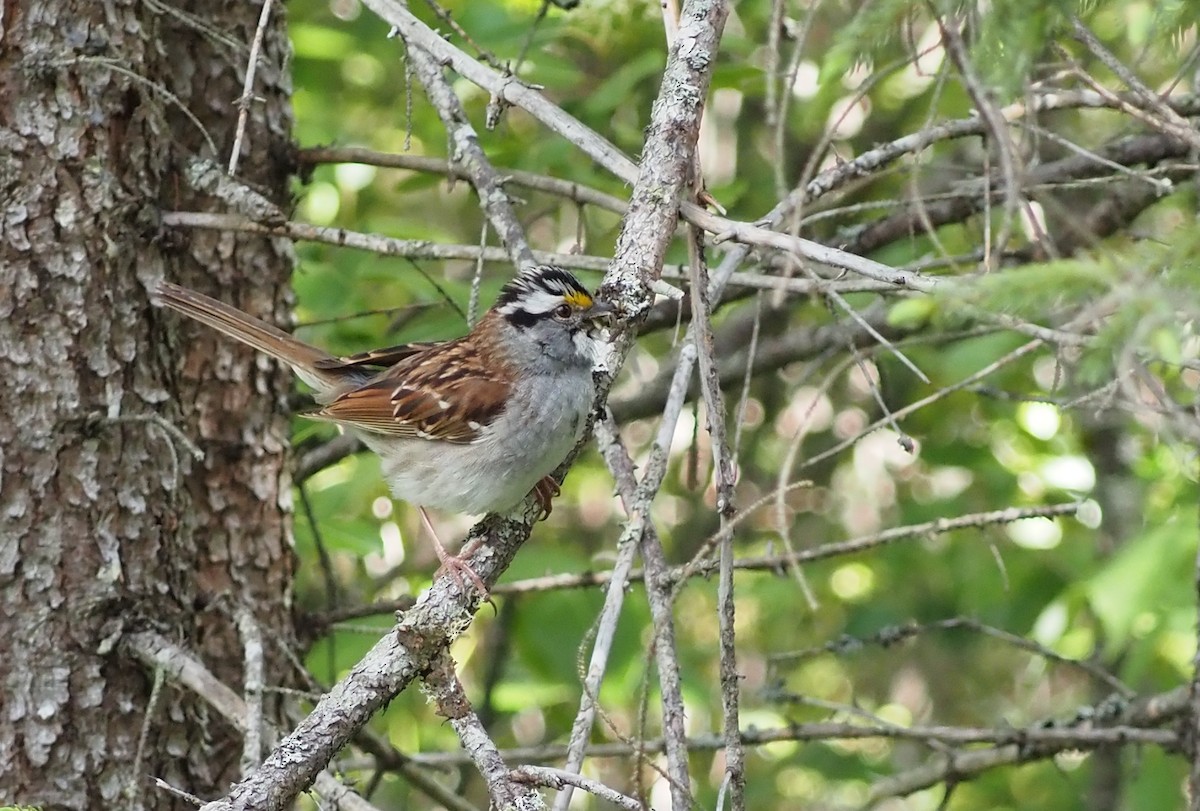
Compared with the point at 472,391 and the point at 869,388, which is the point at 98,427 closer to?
the point at 472,391

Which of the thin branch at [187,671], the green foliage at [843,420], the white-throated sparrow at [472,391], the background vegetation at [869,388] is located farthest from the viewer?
the white-throated sparrow at [472,391]

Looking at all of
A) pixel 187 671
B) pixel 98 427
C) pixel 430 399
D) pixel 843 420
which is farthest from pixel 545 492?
pixel 843 420

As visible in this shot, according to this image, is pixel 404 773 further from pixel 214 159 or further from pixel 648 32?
pixel 648 32

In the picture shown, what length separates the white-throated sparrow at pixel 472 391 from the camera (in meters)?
3.78

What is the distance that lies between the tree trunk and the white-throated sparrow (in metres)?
0.25

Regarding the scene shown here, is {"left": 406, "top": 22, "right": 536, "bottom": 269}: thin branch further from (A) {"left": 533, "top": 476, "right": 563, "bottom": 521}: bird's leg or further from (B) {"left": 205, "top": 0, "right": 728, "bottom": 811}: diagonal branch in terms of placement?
(A) {"left": 533, "top": 476, "right": 563, "bottom": 521}: bird's leg

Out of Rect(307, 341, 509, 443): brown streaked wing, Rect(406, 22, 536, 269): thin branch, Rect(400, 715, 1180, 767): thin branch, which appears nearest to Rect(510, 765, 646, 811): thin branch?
Rect(406, 22, 536, 269): thin branch

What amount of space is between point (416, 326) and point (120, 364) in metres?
1.32

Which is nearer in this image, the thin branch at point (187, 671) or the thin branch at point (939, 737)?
the thin branch at point (187, 671)

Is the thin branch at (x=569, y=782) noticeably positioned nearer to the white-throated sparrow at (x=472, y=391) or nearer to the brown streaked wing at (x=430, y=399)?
the white-throated sparrow at (x=472, y=391)

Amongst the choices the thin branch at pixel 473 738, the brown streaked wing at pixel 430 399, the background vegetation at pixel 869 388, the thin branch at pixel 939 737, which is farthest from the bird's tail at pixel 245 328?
the thin branch at pixel 473 738

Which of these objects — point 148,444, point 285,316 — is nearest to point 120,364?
point 148,444

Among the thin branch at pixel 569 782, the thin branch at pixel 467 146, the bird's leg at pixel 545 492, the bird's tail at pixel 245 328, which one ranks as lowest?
the thin branch at pixel 569 782

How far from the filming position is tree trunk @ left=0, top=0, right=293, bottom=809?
3363 millimetres
